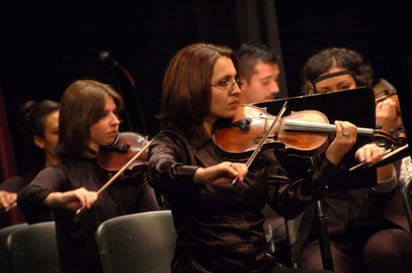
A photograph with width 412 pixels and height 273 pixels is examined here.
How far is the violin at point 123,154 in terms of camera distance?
2.51 metres

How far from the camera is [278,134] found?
203 centimetres

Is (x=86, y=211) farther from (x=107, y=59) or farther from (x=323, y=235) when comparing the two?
(x=107, y=59)

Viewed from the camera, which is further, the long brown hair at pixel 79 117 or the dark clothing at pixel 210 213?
the long brown hair at pixel 79 117

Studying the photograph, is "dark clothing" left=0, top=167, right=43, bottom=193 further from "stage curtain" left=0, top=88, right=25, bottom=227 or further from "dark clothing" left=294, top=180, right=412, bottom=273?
"dark clothing" left=294, top=180, right=412, bottom=273

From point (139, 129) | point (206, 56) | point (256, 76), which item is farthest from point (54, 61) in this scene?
point (206, 56)

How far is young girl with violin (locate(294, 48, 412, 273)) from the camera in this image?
2.32 metres

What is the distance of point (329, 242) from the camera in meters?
2.29

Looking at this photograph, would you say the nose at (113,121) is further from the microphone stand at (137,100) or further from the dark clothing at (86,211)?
the microphone stand at (137,100)

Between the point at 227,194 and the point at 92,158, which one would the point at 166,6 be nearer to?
the point at 92,158

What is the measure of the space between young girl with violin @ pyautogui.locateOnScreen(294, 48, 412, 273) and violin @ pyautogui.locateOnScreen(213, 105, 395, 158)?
408mm

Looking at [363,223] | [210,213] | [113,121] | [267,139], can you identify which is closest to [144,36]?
[113,121]

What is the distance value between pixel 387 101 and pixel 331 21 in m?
1.13

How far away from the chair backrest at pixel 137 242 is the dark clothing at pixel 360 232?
1.43 ft

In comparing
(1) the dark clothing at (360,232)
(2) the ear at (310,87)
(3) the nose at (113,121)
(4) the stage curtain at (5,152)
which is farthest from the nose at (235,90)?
(4) the stage curtain at (5,152)
